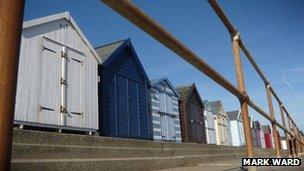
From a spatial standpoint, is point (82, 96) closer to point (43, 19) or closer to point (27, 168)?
point (43, 19)

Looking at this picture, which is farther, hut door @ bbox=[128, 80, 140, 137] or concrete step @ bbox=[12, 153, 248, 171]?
hut door @ bbox=[128, 80, 140, 137]

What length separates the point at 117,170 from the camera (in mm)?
5055

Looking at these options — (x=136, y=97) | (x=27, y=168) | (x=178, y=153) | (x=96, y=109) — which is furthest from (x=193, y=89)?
(x=27, y=168)

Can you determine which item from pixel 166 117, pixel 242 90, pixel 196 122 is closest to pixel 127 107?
pixel 166 117

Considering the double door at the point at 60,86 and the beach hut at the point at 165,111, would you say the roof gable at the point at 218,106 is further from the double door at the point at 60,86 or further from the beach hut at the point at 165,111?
the double door at the point at 60,86

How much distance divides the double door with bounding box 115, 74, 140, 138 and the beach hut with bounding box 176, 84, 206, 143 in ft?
21.2

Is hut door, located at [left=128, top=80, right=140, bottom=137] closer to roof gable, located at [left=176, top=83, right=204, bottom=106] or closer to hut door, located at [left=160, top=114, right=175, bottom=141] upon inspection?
hut door, located at [left=160, top=114, right=175, bottom=141]

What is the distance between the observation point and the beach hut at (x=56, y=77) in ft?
25.3

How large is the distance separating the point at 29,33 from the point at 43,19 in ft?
2.20

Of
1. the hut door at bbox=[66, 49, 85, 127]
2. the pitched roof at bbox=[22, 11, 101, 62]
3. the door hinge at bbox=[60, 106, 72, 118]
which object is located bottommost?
the door hinge at bbox=[60, 106, 72, 118]

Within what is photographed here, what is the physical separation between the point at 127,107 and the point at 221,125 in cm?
1676

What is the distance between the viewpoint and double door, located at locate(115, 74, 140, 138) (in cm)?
1216

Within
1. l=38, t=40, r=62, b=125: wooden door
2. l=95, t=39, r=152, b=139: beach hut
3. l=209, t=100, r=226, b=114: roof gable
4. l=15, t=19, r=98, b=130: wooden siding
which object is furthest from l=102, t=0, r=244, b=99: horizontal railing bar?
l=209, t=100, r=226, b=114: roof gable

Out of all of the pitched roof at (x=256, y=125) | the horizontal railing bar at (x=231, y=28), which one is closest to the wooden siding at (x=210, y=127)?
the pitched roof at (x=256, y=125)
